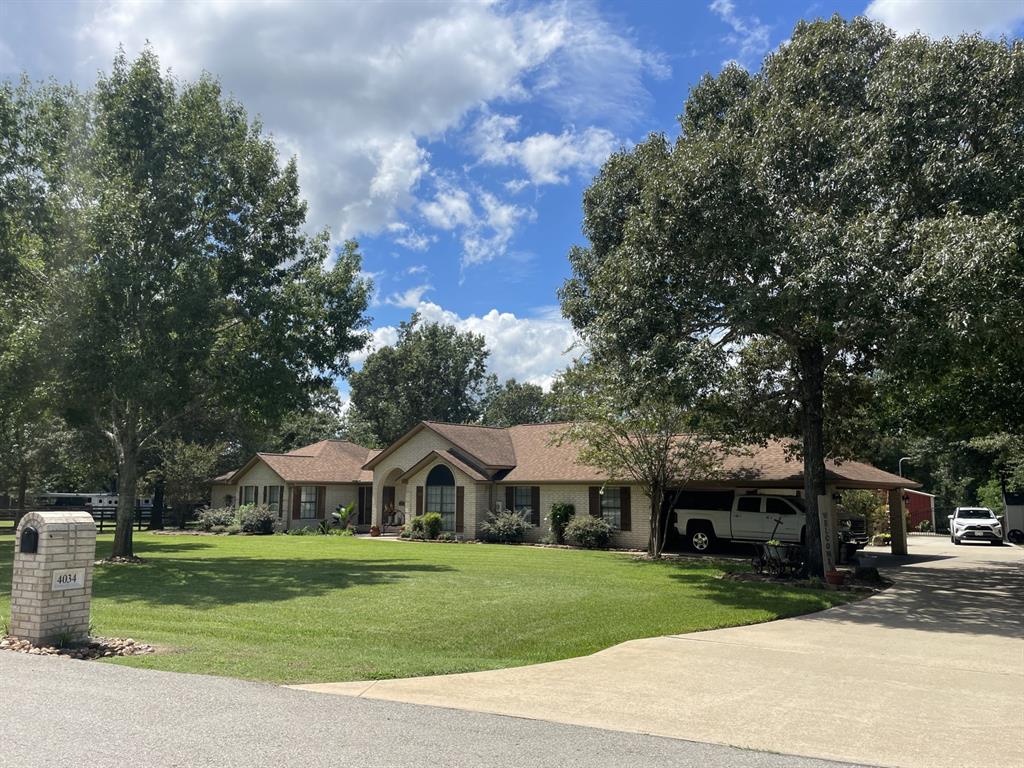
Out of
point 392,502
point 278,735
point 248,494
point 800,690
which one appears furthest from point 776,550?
point 248,494

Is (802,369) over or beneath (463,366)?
beneath

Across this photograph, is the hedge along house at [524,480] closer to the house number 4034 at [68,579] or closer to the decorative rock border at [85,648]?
the decorative rock border at [85,648]

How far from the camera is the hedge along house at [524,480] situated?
25.9 metres

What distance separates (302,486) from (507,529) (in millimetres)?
15097

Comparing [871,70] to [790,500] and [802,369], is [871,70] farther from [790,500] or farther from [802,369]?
[790,500]

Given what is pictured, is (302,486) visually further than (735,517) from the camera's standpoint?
Yes

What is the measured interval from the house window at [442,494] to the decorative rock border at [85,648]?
23.7 m

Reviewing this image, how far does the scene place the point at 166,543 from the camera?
29.6 m

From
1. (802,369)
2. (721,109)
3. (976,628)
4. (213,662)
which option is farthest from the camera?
(721,109)

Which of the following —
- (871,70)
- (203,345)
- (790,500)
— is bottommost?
(790,500)

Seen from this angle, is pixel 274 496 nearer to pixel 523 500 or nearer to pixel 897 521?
pixel 523 500

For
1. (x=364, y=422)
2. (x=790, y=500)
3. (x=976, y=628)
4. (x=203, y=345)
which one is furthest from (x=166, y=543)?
(x=364, y=422)

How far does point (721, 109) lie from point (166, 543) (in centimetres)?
2550

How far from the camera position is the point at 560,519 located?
29188mm
